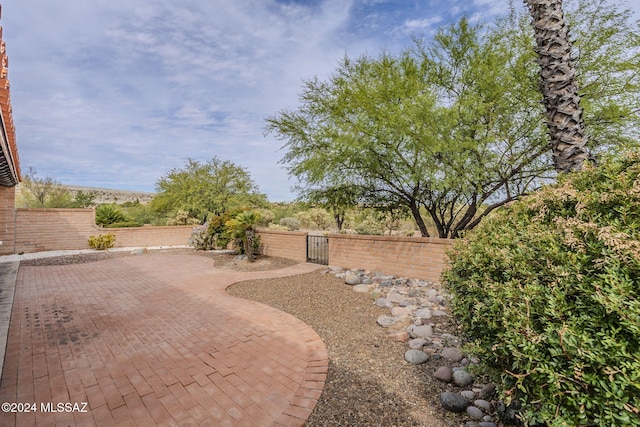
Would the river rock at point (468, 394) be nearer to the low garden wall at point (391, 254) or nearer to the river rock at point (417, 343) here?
the river rock at point (417, 343)

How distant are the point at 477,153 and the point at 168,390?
8009 mm

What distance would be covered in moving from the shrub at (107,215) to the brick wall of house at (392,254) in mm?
15956

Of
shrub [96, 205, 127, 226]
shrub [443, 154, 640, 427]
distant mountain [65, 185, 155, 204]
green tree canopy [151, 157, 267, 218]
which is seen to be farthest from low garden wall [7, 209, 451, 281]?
distant mountain [65, 185, 155, 204]

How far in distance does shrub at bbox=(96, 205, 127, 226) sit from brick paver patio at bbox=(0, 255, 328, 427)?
41.6 feet

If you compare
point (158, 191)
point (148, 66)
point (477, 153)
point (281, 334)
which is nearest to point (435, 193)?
point (477, 153)

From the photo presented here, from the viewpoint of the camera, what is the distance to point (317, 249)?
11109mm

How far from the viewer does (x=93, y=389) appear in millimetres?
3064

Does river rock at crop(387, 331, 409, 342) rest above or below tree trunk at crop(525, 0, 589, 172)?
below

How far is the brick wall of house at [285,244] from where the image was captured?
1125 centimetres

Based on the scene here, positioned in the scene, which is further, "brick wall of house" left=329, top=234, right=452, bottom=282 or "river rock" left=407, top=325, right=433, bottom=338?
"brick wall of house" left=329, top=234, right=452, bottom=282

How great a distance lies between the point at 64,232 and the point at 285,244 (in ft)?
39.9

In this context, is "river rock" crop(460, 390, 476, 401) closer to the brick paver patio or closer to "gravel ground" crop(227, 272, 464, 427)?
"gravel ground" crop(227, 272, 464, 427)

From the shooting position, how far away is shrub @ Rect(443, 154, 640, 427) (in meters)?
1.25

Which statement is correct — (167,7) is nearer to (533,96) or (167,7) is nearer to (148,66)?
(148,66)
